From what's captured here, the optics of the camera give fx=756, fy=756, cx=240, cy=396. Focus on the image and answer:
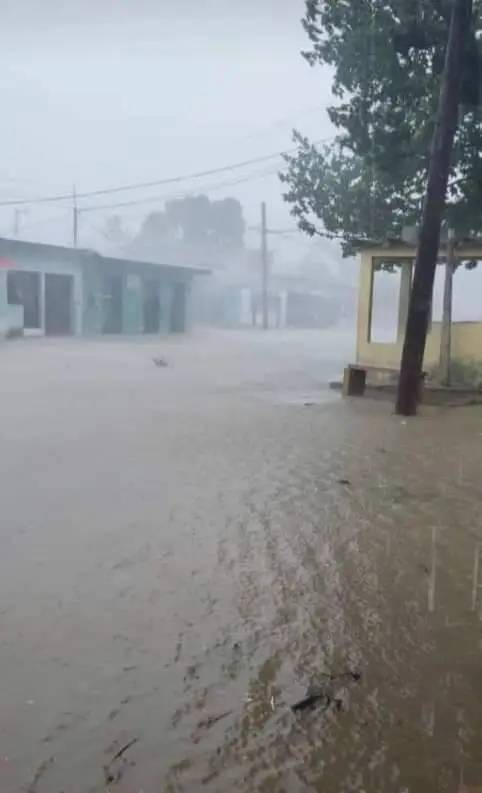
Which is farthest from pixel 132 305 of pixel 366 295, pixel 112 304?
pixel 366 295

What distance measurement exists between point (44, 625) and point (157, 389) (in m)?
12.1

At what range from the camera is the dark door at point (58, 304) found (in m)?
32.5

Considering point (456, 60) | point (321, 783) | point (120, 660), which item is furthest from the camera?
point (456, 60)

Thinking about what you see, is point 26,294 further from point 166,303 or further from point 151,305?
point 166,303

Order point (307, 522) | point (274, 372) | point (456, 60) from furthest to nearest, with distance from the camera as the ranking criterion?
point (274, 372)
point (456, 60)
point (307, 522)

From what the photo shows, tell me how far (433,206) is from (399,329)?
5012 mm

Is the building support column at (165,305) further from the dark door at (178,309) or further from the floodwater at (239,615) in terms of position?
the floodwater at (239,615)

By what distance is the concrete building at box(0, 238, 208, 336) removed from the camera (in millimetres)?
30031

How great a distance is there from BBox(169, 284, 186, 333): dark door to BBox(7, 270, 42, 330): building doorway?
9128 millimetres

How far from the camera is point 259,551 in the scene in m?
5.15

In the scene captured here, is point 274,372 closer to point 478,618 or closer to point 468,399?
point 468,399

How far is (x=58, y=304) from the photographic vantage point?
3303 cm

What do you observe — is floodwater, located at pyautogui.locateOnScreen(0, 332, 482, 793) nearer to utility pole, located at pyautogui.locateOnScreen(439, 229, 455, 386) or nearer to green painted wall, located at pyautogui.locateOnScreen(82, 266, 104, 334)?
utility pole, located at pyautogui.locateOnScreen(439, 229, 455, 386)

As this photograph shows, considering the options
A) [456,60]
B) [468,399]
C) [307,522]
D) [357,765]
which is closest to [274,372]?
[468,399]
